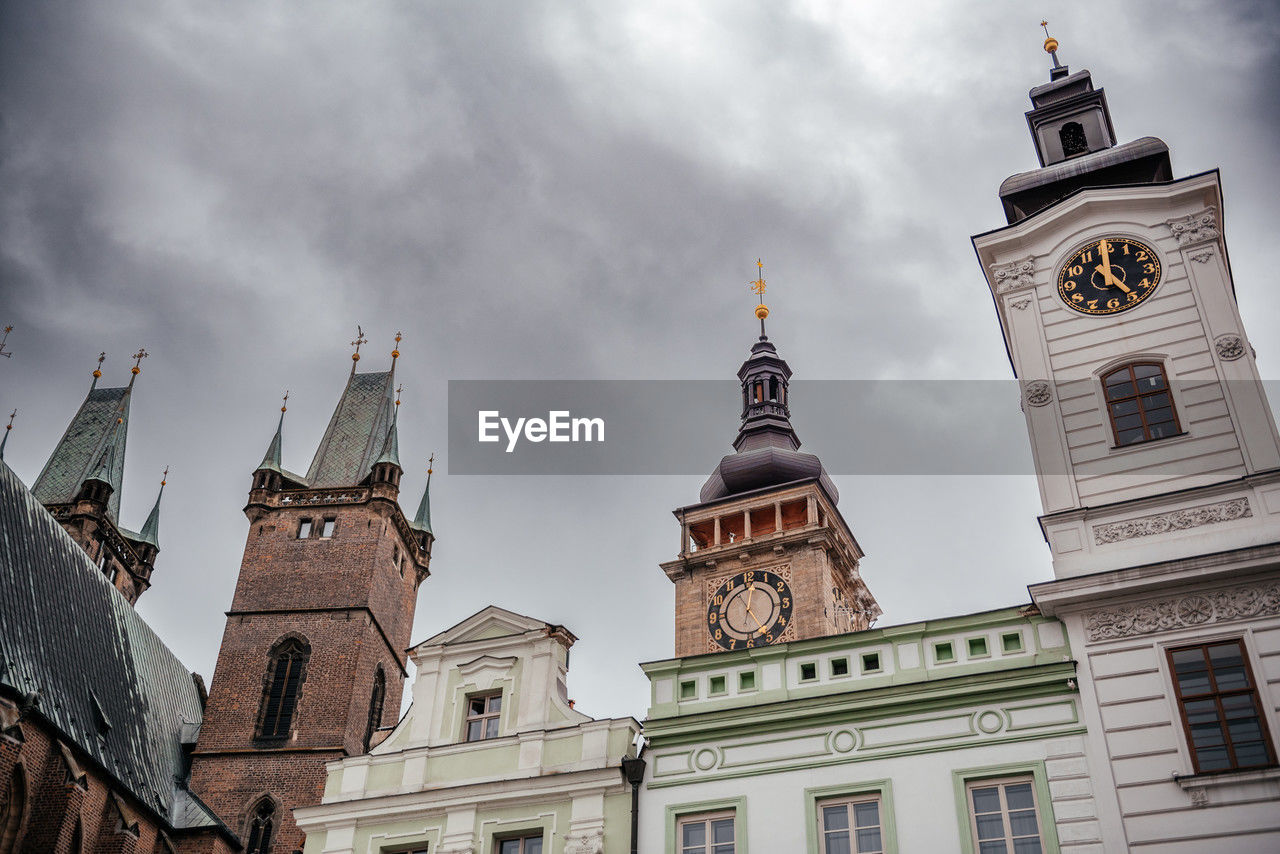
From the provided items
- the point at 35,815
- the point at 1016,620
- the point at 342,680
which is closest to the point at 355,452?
the point at 342,680

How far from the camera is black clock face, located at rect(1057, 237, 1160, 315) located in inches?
852

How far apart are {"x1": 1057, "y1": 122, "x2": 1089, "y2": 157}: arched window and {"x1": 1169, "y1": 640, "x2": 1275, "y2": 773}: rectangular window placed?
14.1m

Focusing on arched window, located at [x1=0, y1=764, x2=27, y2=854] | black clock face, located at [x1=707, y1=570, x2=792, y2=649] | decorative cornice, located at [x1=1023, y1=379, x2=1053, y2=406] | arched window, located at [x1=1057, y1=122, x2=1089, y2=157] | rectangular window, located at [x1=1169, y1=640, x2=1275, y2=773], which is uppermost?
arched window, located at [x1=1057, y1=122, x2=1089, y2=157]

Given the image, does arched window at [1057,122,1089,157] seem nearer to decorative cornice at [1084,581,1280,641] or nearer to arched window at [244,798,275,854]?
decorative cornice at [1084,581,1280,641]

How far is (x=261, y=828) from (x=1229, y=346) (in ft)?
107

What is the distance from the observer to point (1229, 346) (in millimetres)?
20000

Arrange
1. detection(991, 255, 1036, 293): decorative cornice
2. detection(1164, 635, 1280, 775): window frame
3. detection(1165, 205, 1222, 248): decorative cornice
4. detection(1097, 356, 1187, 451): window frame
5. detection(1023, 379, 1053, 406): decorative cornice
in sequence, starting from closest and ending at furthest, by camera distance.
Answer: detection(1164, 635, 1280, 775): window frame, detection(1097, 356, 1187, 451): window frame, detection(1023, 379, 1053, 406): decorative cornice, detection(1165, 205, 1222, 248): decorative cornice, detection(991, 255, 1036, 293): decorative cornice

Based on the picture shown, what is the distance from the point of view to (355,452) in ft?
181

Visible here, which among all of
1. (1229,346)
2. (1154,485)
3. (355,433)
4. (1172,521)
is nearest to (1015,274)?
(1229,346)

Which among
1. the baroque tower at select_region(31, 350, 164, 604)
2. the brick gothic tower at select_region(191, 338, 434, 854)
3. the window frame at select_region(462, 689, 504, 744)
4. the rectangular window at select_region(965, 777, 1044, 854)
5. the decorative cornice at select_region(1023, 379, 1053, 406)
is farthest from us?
the baroque tower at select_region(31, 350, 164, 604)

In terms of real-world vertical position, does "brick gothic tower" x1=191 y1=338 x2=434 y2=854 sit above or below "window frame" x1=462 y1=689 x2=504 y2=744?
above

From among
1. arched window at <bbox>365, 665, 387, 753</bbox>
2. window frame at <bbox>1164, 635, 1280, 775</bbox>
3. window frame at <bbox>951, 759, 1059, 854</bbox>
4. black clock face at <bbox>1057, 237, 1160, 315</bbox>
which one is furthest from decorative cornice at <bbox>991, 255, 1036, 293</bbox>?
arched window at <bbox>365, 665, 387, 753</bbox>

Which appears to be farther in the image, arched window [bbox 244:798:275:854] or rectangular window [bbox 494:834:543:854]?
arched window [bbox 244:798:275:854]

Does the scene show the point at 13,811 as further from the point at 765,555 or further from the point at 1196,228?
the point at 1196,228
